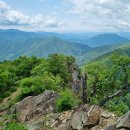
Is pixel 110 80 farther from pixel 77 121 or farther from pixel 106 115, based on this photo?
pixel 77 121

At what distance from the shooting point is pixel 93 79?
1911 inches

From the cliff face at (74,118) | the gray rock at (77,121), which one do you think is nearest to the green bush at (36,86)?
the cliff face at (74,118)

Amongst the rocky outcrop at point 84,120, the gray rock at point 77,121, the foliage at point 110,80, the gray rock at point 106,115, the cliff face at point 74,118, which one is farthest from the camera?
the foliage at point 110,80

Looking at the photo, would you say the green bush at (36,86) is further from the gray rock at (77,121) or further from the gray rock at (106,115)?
the gray rock at (106,115)

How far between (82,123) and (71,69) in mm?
68221

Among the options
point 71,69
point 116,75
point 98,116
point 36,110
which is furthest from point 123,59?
point 71,69

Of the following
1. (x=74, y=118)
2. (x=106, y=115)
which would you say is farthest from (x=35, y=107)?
(x=106, y=115)

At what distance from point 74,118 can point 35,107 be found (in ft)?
45.7

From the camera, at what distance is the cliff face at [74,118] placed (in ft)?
96.1

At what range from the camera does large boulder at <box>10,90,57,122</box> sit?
1697 inches

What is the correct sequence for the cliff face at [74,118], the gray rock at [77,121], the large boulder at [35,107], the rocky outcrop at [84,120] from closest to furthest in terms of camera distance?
the cliff face at [74,118] < the rocky outcrop at [84,120] < the gray rock at [77,121] < the large boulder at [35,107]

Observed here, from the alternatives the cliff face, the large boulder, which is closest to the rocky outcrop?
the cliff face

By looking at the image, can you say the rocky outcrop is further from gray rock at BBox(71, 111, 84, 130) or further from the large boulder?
the large boulder

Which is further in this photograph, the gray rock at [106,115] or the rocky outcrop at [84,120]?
the gray rock at [106,115]
